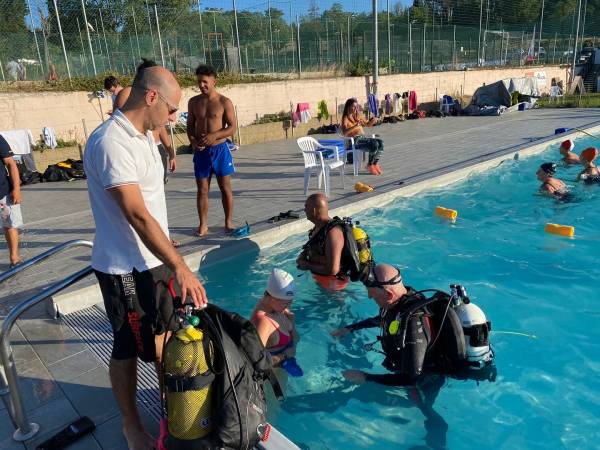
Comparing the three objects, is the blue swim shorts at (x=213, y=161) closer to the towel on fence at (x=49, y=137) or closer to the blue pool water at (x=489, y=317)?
the blue pool water at (x=489, y=317)

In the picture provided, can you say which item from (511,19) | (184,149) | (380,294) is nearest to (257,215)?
(380,294)

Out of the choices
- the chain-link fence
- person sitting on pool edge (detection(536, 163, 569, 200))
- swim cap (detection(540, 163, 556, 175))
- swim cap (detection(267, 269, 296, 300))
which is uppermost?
the chain-link fence

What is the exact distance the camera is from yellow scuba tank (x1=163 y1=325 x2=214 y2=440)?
2.18 meters

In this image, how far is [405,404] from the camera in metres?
3.78

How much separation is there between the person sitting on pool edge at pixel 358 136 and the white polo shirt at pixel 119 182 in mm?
7682

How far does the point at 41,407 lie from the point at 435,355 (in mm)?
2620

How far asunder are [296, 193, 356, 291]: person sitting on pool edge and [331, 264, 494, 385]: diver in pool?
1.32 meters

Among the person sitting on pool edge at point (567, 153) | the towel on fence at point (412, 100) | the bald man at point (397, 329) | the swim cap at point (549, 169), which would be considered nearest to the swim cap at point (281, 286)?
the bald man at point (397, 329)

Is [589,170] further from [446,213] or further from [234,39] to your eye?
[234,39]

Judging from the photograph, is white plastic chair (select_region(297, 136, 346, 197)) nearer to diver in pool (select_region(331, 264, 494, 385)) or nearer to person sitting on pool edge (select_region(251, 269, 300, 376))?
person sitting on pool edge (select_region(251, 269, 300, 376))

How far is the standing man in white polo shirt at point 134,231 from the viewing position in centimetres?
225

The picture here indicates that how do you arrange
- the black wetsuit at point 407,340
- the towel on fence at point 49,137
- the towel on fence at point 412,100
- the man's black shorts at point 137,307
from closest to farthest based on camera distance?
1. the man's black shorts at point 137,307
2. the black wetsuit at point 407,340
3. the towel on fence at point 49,137
4. the towel on fence at point 412,100

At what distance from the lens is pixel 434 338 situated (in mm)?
3064

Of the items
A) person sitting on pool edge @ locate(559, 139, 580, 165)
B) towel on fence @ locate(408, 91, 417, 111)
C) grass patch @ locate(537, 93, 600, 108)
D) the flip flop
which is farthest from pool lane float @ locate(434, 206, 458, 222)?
grass patch @ locate(537, 93, 600, 108)
